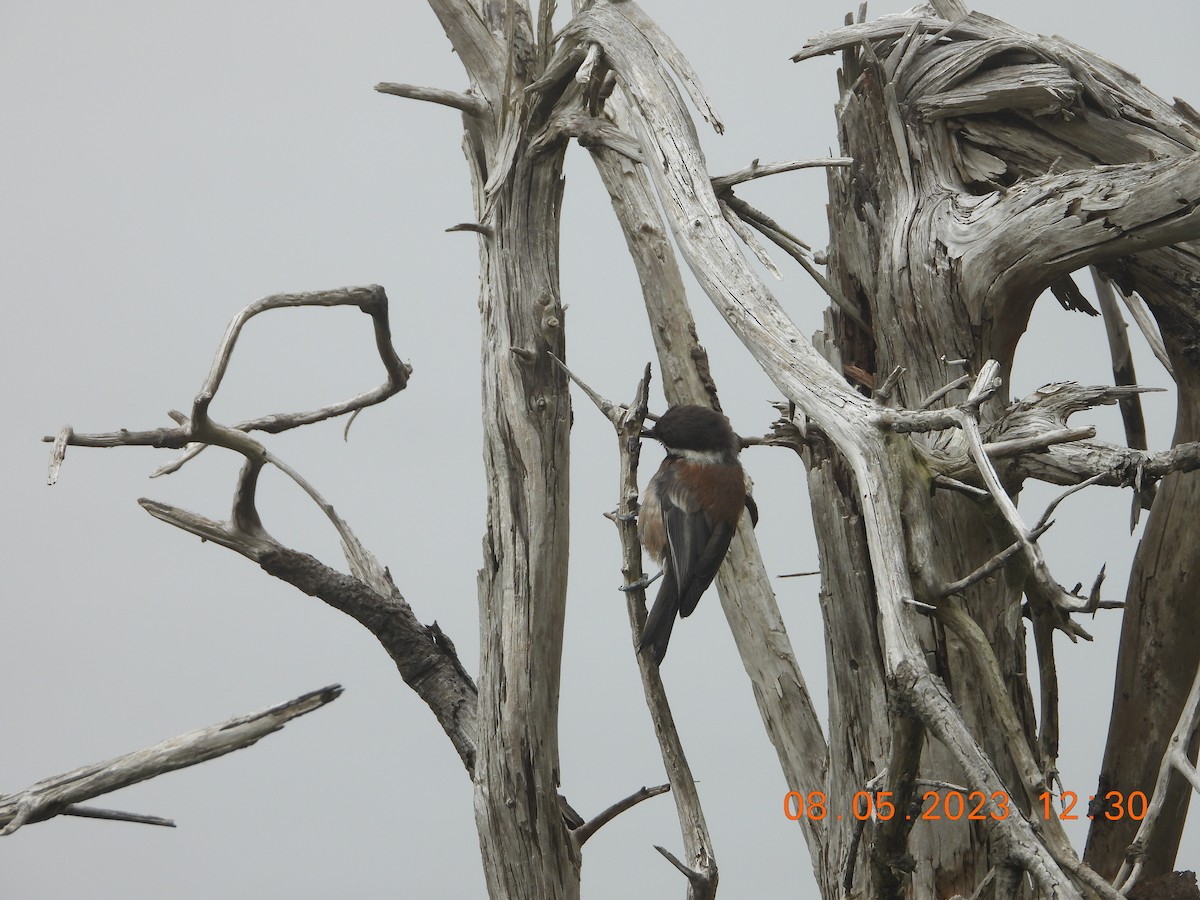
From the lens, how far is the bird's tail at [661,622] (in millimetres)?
2631

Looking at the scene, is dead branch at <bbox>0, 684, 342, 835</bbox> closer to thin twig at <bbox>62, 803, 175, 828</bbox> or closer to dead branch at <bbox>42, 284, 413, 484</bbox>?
thin twig at <bbox>62, 803, 175, 828</bbox>

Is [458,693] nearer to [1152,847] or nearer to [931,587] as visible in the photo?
[931,587]

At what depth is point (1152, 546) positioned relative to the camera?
3.41m

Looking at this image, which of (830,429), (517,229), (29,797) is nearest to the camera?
(29,797)

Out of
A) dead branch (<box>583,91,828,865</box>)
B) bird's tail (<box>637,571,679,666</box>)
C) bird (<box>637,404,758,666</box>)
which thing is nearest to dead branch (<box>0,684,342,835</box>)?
bird's tail (<box>637,571,679,666</box>)

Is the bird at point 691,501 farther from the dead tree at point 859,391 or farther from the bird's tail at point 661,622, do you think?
the dead tree at point 859,391

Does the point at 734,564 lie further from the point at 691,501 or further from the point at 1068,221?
the point at 1068,221

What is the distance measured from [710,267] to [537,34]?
120cm

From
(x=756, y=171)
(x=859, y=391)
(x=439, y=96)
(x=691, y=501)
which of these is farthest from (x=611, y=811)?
(x=439, y=96)

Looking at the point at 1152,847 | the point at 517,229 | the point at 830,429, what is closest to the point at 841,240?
the point at 517,229

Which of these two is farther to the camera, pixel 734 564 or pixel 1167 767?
pixel 734 564

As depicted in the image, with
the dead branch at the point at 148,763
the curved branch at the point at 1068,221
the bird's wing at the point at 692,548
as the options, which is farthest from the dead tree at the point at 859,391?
the dead branch at the point at 148,763
